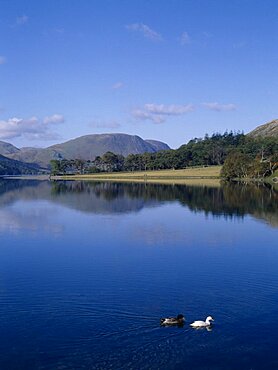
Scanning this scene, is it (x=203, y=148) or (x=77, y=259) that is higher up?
(x=203, y=148)

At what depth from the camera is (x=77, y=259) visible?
89.5 ft

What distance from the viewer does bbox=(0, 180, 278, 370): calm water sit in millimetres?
14250

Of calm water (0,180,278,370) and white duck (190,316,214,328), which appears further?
white duck (190,316,214,328)

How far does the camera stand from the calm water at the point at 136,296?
1425 centimetres

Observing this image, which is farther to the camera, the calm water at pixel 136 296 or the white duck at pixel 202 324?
the white duck at pixel 202 324

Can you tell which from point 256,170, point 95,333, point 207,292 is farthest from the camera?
point 256,170

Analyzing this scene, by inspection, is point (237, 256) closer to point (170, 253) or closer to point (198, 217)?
point (170, 253)

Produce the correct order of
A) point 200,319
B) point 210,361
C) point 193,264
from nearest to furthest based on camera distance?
point 210,361 → point 200,319 → point 193,264

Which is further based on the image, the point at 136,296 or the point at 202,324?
the point at 136,296

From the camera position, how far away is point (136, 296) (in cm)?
1972

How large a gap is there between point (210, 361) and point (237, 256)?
14968 mm

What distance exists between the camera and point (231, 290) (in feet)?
67.8

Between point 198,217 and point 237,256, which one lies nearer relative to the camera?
point 237,256

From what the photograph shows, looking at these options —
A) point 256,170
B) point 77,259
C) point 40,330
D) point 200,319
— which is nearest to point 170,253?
point 77,259
